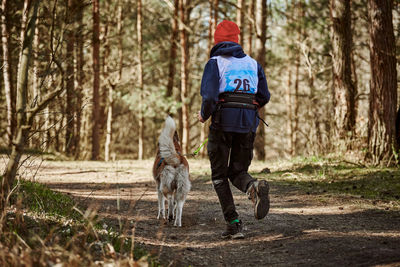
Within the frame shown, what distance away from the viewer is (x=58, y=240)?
3443 mm

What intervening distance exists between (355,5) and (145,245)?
57.3 feet

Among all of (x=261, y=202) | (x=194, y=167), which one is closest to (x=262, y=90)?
(x=261, y=202)

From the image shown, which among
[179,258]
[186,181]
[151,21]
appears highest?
[151,21]

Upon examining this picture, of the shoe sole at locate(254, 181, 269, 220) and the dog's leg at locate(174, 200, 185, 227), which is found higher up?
the shoe sole at locate(254, 181, 269, 220)

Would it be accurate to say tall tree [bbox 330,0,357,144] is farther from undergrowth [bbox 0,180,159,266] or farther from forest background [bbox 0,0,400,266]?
undergrowth [bbox 0,180,159,266]

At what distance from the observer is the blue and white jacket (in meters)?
4.35

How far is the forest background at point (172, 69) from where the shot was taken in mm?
5471

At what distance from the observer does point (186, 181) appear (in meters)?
5.50

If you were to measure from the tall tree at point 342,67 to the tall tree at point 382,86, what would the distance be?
4.88 ft

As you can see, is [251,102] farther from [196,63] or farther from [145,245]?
[196,63]

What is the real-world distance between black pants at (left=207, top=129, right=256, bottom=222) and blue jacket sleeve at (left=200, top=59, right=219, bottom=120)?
0.30 m

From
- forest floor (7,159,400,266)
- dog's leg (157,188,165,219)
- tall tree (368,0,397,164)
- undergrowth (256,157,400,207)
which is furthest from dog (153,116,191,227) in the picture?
tall tree (368,0,397,164)

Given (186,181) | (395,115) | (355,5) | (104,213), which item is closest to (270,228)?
(186,181)

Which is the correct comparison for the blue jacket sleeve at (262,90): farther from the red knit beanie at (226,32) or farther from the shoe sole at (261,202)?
the shoe sole at (261,202)
